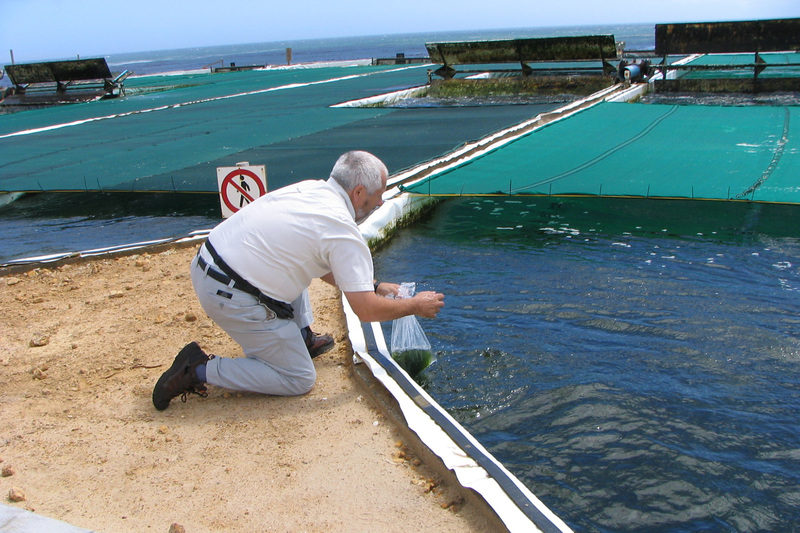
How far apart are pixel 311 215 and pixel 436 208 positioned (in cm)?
456

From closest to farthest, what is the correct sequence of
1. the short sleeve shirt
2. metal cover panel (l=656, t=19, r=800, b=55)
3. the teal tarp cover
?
the short sleeve shirt
the teal tarp cover
metal cover panel (l=656, t=19, r=800, b=55)

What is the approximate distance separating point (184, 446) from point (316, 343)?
3.67ft

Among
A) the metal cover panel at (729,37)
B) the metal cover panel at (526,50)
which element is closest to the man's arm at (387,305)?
the metal cover panel at (526,50)

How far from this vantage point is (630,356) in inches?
169

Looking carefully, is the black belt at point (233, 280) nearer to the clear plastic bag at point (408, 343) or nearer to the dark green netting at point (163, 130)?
the clear plastic bag at point (408, 343)

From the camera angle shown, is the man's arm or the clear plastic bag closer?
the man's arm

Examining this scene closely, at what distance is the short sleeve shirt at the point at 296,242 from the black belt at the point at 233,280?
2cm

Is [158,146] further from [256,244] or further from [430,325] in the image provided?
[256,244]

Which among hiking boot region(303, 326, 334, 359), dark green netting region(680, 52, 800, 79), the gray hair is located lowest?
hiking boot region(303, 326, 334, 359)

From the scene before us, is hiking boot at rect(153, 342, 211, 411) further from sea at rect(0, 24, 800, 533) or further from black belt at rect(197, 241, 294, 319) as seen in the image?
sea at rect(0, 24, 800, 533)

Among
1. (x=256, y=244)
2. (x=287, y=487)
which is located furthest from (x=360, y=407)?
(x=256, y=244)

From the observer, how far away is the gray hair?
3.46 metres

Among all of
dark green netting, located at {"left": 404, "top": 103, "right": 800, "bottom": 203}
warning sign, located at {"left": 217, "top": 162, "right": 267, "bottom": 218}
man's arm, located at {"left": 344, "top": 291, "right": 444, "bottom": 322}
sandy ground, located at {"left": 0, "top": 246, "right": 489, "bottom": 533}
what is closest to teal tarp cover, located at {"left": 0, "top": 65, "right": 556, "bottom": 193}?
dark green netting, located at {"left": 404, "top": 103, "right": 800, "bottom": 203}

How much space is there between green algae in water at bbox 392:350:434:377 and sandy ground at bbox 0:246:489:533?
31 cm
